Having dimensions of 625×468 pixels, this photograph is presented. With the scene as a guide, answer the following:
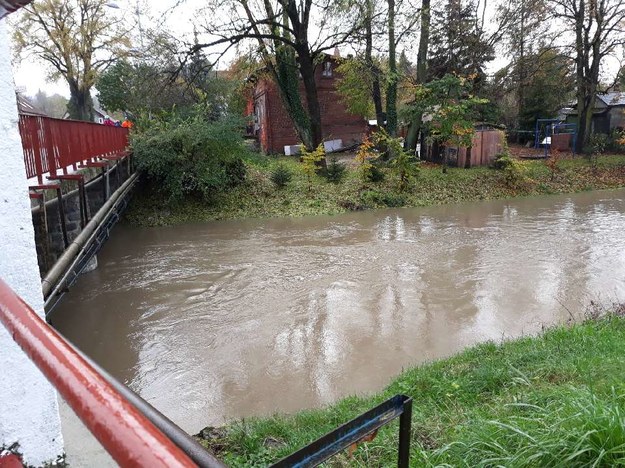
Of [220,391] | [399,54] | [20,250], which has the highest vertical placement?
[399,54]

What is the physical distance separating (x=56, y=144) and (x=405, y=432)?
682cm

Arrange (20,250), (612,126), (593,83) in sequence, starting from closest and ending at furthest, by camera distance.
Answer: (20,250) < (593,83) < (612,126)

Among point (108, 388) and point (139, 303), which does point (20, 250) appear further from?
point (139, 303)

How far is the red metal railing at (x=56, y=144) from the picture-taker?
591cm

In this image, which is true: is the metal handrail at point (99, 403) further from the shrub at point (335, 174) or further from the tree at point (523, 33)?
the tree at point (523, 33)

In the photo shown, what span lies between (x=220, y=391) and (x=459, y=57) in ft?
81.1

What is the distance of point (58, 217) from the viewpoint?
24.8 feet

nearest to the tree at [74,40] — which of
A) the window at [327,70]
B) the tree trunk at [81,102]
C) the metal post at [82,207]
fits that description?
the tree trunk at [81,102]

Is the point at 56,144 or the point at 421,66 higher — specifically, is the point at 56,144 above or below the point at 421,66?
below

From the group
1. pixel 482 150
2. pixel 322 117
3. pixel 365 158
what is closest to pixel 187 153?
pixel 365 158

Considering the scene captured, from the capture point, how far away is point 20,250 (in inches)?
61.0

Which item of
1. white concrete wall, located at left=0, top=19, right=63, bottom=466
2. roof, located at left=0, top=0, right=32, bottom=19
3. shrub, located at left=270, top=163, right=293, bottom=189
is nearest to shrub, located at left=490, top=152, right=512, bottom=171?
shrub, located at left=270, top=163, right=293, bottom=189

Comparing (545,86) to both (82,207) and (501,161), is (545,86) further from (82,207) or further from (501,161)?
(82,207)

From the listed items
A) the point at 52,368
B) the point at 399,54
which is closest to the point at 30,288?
the point at 52,368
